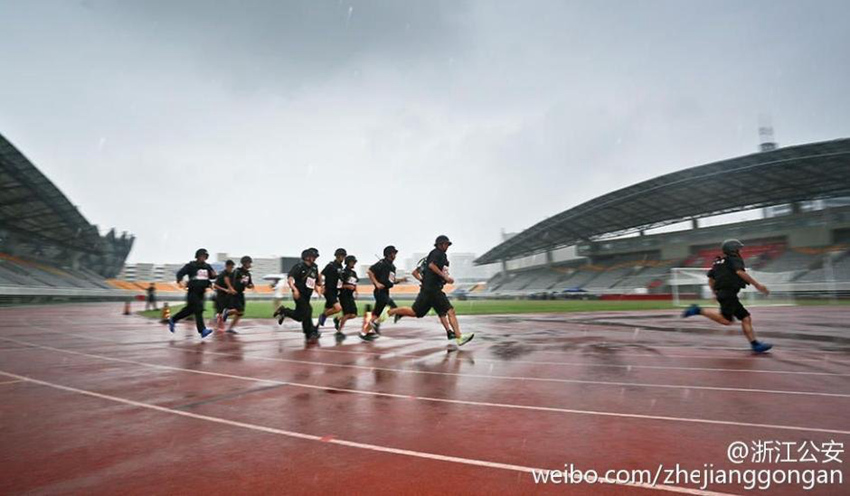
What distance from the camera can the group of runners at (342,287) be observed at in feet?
24.1

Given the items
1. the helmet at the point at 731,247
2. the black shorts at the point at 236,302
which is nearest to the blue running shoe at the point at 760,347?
the helmet at the point at 731,247

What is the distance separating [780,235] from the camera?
129 feet

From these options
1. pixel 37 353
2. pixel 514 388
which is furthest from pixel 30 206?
pixel 514 388

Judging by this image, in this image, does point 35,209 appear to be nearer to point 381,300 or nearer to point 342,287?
point 342,287

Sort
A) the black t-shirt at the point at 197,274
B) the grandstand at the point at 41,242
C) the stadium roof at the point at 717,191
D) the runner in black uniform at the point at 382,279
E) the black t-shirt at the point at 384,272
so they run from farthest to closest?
the stadium roof at the point at 717,191 → the grandstand at the point at 41,242 → the black t-shirt at the point at 384,272 → the runner in black uniform at the point at 382,279 → the black t-shirt at the point at 197,274

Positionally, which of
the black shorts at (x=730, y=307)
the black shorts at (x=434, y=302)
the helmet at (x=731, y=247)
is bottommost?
the black shorts at (x=730, y=307)

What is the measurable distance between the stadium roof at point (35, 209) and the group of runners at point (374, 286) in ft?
76.3

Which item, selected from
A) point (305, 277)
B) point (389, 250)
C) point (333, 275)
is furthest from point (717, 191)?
point (305, 277)

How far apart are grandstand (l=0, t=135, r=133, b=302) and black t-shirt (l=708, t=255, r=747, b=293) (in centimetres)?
3272

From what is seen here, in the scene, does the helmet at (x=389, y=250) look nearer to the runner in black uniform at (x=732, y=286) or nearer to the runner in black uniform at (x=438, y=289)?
the runner in black uniform at (x=438, y=289)

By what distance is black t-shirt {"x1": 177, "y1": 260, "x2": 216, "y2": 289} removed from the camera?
8820mm

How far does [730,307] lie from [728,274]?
53 cm

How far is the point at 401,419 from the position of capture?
3309 millimetres

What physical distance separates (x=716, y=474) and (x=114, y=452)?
3.58 meters
